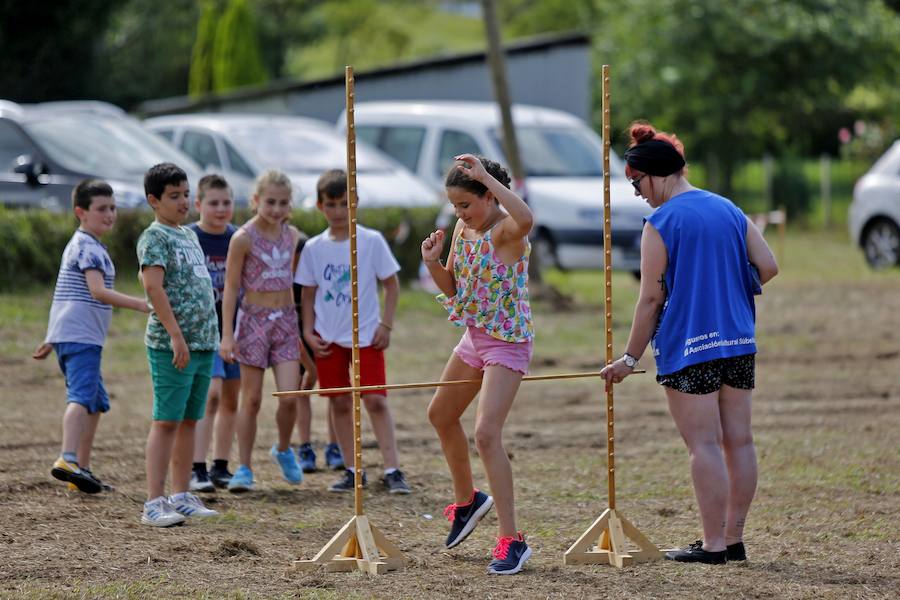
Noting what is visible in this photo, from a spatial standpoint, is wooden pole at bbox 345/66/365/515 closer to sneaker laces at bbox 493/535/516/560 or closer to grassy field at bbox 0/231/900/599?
grassy field at bbox 0/231/900/599

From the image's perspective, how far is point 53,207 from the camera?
1420 cm

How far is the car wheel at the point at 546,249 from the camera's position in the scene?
17562 millimetres

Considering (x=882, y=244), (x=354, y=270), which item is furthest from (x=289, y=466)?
(x=882, y=244)

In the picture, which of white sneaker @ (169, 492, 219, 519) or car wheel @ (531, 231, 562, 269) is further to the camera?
car wheel @ (531, 231, 562, 269)

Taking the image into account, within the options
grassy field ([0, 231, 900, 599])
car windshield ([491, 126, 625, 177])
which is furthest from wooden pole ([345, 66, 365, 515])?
car windshield ([491, 126, 625, 177])

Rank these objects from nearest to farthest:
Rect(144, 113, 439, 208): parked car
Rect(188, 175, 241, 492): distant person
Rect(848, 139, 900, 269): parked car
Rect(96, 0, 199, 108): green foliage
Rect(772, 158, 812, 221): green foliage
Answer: Rect(188, 175, 241, 492): distant person → Rect(144, 113, 439, 208): parked car → Rect(848, 139, 900, 269): parked car → Rect(772, 158, 812, 221): green foliage → Rect(96, 0, 199, 108): green foliage

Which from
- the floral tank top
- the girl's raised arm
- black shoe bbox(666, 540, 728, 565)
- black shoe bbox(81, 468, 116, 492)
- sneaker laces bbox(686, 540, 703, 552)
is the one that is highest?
the girl's raised arm

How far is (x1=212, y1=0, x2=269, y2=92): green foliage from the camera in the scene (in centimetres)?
3638

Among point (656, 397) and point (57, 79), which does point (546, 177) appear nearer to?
point (656, 397)

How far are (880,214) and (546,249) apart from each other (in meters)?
5.26

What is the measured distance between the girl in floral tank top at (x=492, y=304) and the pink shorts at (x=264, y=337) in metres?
1.78

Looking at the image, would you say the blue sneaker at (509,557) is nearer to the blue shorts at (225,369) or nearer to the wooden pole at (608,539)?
the wooden pole at (608,539)

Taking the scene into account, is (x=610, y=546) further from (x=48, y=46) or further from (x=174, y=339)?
(x=48, y=46)

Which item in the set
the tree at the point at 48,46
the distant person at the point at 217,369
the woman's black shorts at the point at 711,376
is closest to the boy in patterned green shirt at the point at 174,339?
the distant person at the point at 217,369
